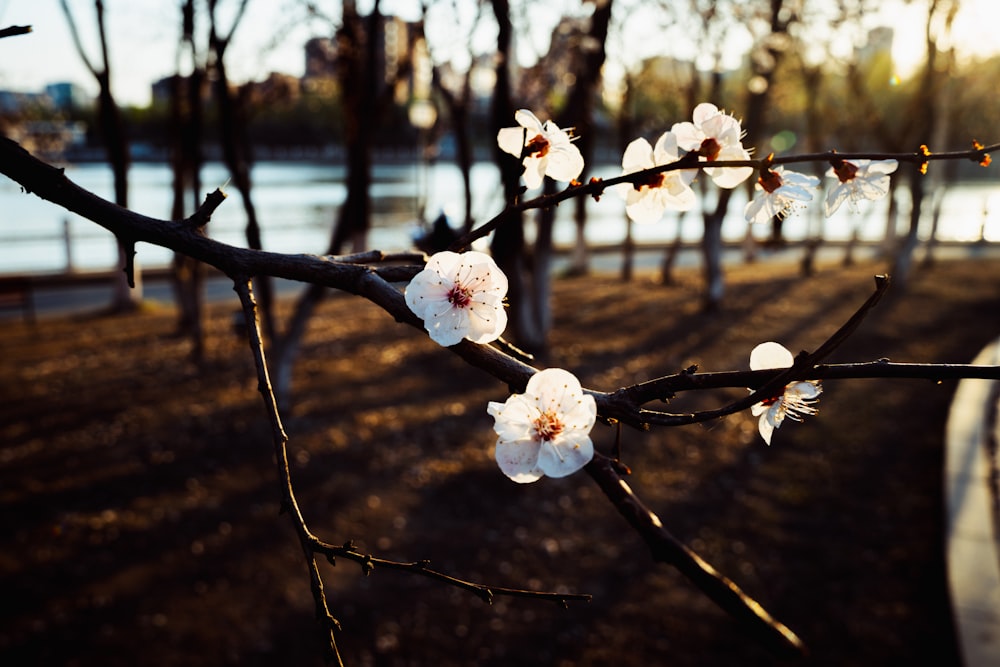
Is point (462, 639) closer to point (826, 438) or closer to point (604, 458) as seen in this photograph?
point (604, 458)

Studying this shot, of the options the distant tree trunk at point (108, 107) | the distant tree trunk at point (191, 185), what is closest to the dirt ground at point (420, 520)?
the distant tree trunk at point (191, 185)

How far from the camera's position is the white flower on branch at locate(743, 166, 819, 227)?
1.26m

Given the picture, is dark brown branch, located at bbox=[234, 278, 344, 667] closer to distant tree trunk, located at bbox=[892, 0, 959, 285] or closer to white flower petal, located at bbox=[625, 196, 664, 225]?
white flower petal, located at bbox=[625, 196, 664, 225]

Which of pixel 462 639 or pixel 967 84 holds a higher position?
pixel 967 84

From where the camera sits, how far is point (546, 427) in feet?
3.23

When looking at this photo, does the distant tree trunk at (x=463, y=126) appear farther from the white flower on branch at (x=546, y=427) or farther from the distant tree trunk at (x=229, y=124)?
the white flower on branch at (x=546, y=427)

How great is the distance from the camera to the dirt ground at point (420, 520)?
4.47 meters

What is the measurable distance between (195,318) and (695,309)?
773 centimetres

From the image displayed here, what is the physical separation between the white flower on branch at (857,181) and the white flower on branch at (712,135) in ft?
0.63

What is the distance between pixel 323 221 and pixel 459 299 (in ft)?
84.0

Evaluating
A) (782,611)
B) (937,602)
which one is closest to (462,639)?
(782,611)

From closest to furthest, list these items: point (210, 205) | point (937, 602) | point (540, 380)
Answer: point (540, 380)
point (210, 205)
point (937, 602)

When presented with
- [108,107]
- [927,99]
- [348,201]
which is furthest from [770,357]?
[927,99]

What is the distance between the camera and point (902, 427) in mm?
7609
